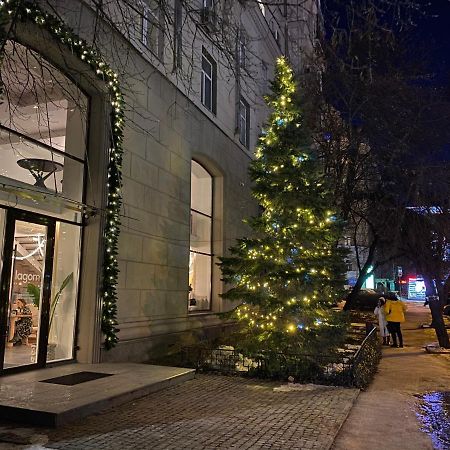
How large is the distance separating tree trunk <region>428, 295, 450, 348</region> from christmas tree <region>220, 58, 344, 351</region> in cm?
631

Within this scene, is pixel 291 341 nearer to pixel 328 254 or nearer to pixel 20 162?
pixel 328 254

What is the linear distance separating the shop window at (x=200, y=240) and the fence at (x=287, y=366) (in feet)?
12.4

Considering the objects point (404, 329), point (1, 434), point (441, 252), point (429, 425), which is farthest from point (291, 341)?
point (404, 329)

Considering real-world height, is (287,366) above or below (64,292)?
below

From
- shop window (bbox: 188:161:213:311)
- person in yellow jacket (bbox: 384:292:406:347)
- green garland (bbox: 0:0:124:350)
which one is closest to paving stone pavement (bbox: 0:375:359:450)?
green garland (bbox: 0:0:124:350)

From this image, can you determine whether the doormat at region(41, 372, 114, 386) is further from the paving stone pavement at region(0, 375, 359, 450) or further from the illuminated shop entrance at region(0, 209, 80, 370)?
the paving stone pavement at region(0, 375, 359, 450)

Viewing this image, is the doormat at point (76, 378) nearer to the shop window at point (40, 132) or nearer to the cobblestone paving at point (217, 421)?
the cobblestone paving at point (217, 421)

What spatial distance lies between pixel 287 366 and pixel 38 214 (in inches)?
219

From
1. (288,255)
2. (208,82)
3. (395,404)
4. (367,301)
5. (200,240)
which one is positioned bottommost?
(395,404)

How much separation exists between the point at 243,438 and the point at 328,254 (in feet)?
19.1

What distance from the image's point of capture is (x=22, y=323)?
8641mm

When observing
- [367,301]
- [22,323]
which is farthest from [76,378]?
[367,301]

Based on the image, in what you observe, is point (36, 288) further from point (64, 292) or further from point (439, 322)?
point (439, 322)

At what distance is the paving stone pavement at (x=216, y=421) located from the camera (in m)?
5.19
